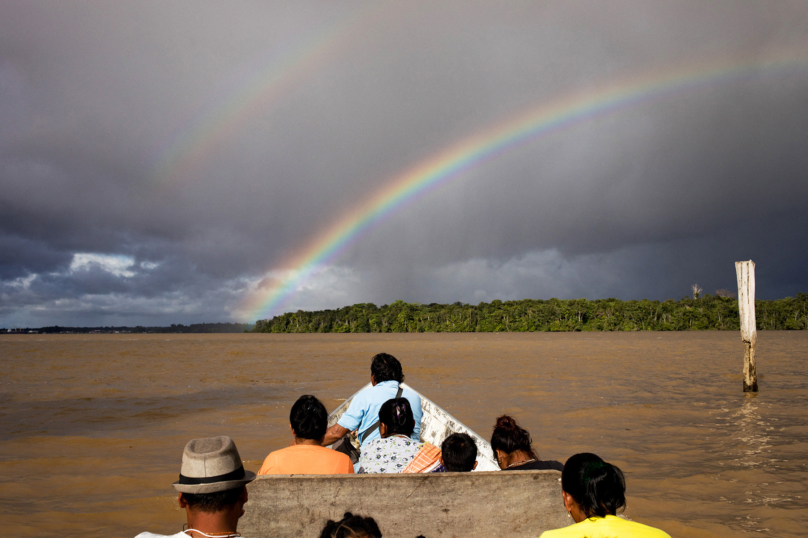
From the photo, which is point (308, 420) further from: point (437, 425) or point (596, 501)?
point (437, 425)

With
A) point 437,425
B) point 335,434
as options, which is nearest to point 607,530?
point 335,434

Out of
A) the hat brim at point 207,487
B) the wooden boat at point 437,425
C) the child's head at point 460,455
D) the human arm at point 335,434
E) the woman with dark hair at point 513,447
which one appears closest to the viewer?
the hat brim at point 207,487

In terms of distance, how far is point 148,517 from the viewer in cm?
576

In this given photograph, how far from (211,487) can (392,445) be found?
104 inches

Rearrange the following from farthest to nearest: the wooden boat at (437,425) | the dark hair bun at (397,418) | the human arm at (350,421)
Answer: the wooden boat at (437,425) < the human arm at (350,421) < the dark hair bun at (397,418)

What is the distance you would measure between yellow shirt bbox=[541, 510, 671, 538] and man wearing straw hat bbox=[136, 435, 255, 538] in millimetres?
1546

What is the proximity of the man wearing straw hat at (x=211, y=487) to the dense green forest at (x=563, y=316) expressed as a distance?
320 ft

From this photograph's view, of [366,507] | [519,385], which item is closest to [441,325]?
[519,385]

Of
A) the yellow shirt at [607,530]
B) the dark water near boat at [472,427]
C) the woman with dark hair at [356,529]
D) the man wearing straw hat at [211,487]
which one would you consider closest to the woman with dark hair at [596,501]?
the yellow shirt at [607,530]

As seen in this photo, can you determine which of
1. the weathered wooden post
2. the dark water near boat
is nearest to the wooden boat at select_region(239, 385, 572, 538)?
the dark water near boat

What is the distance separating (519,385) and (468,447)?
13237 mm

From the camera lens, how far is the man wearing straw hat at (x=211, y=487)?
2277 mm

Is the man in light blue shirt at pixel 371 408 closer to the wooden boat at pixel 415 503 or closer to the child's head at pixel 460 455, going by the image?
the child's head at pixel 460 455

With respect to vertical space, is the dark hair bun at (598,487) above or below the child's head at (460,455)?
above
